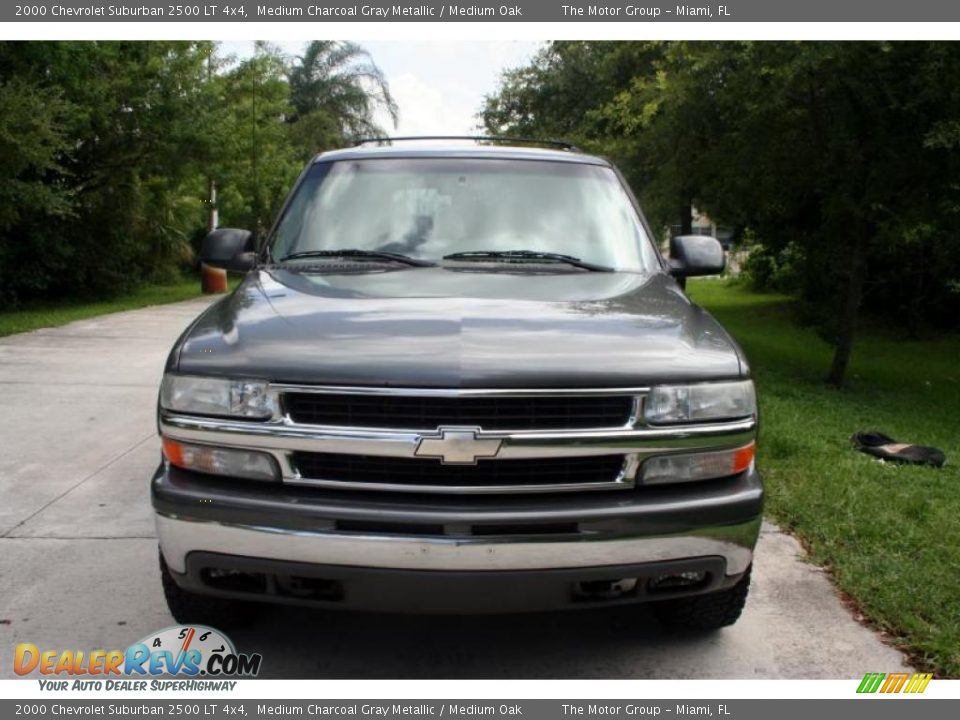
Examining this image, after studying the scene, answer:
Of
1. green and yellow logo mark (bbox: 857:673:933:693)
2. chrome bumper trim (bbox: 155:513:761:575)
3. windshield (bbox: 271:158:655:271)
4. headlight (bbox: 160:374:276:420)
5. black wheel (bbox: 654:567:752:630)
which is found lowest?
green and yellow logo mark (bbox: 857:673:933:693)

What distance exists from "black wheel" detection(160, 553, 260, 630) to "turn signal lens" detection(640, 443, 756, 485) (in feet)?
5.11

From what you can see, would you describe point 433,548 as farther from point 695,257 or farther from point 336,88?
point 336,88

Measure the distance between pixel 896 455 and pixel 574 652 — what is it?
13.7ft

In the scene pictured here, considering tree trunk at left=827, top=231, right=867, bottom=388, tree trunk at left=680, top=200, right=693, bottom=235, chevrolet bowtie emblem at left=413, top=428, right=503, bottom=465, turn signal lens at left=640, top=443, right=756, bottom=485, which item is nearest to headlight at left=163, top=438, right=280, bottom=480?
chevrolet bowtie emblem at left=413, top=428, right=503, bottom=465

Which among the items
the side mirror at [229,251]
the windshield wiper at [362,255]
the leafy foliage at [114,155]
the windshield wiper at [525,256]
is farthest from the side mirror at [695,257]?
the leafy foliage at [114,155]

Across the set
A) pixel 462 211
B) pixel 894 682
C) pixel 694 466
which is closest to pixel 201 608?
pixel 694 466

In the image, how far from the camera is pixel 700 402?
3.27m

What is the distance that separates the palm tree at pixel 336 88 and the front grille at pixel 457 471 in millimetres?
38448

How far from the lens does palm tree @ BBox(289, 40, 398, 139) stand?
40.6 meters

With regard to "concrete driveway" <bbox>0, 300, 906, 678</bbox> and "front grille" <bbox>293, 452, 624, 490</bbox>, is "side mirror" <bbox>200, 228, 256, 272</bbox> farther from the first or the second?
"front grille" <bbox>293, 452, 624, 490</bbox>

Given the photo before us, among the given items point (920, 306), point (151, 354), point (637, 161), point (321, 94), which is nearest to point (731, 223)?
point (637, 161)

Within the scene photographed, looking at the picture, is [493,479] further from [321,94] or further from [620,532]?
[321,94]

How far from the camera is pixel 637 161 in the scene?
15680 millimetres

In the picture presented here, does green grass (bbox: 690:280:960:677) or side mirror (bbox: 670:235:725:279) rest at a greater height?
side mirror (bbox: 670:235:725:279)
